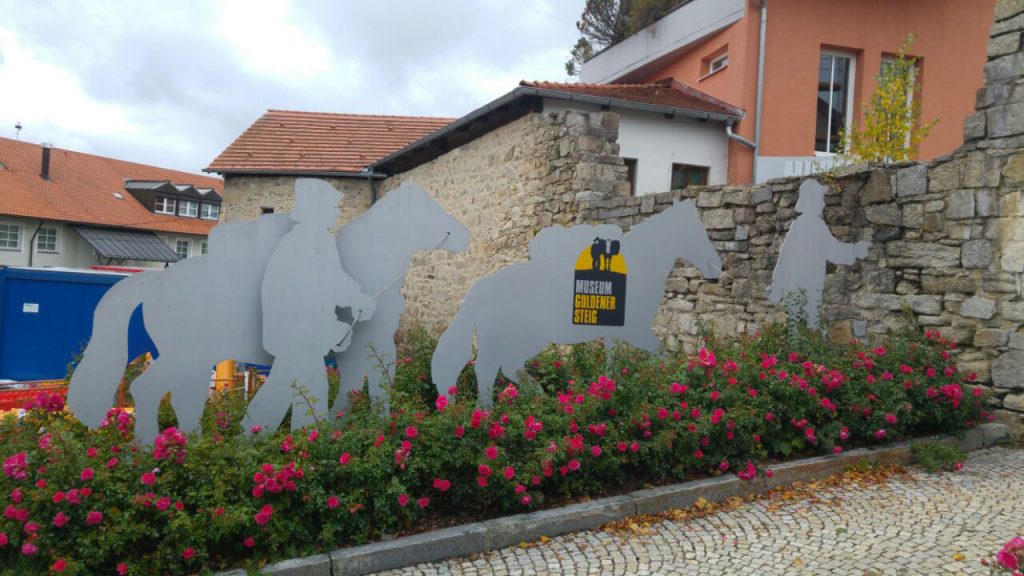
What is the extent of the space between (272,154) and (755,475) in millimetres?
15498

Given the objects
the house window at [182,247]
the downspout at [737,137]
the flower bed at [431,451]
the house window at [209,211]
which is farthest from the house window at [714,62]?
the house window at [209,211]

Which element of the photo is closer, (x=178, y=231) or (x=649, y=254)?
(x=649, y=254)

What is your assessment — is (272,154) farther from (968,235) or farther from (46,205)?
(46,205)

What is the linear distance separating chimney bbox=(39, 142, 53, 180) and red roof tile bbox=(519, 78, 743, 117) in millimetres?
30964

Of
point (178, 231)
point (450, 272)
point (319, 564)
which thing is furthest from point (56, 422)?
point (178, 231)

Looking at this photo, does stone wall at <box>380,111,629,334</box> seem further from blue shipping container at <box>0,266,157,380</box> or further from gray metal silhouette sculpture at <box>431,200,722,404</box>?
blue shipping container at <box>0,266,157,380</box>

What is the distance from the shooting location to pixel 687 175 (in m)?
12.3

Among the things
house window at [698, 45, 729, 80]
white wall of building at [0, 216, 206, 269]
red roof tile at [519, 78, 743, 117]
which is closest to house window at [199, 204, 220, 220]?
white wall of building at [0, 216, 206, 269]

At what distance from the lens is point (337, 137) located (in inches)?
712

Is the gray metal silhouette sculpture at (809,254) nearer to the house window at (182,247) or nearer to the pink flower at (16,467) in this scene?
the pink flower at (16,467)

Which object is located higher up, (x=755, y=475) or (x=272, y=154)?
(x=272, y=154)

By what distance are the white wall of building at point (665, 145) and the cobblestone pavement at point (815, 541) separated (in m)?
7.79

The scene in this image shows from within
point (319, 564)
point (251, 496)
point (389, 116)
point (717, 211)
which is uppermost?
point (389, 116)

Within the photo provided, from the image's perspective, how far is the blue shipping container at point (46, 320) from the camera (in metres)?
6.39
